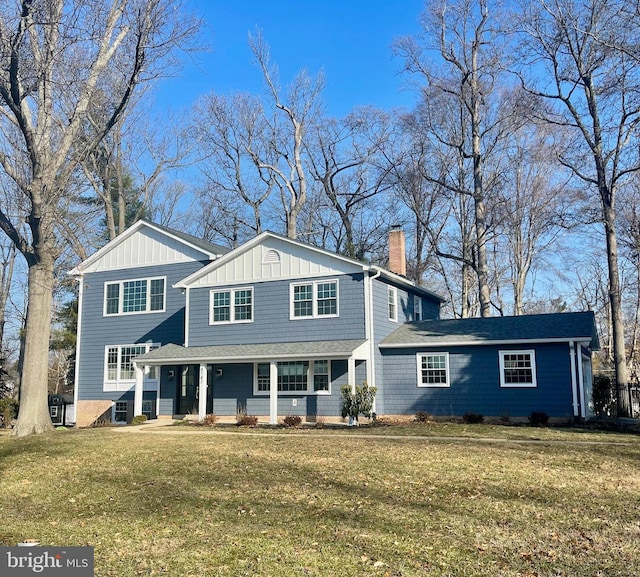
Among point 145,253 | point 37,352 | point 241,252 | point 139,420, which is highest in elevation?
point 145,253

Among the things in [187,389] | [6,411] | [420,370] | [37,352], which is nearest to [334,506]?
[37,352]

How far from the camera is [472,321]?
2158 cm

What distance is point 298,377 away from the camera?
20672 millimetres

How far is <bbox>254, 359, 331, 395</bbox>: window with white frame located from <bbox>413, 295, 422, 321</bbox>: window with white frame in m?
5.82

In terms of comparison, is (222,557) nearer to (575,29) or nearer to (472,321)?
(472,321)

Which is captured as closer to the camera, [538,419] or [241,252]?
[538,419]

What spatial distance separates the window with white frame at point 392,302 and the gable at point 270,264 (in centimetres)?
233

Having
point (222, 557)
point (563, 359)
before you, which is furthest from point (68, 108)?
point (563, 359)

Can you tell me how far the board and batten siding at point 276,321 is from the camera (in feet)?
65.8

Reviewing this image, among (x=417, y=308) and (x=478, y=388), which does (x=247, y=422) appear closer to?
(x=478, y=388)

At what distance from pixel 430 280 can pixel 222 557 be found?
38.0m

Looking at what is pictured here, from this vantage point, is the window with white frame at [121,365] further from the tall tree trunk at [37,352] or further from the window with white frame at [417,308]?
the window with white frame at [417,308]

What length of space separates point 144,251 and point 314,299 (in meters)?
8.44

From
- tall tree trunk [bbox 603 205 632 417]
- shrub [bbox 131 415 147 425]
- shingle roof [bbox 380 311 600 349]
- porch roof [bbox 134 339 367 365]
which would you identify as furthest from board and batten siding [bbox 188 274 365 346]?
tall tree trunk [bbox 603 205 632 417]
